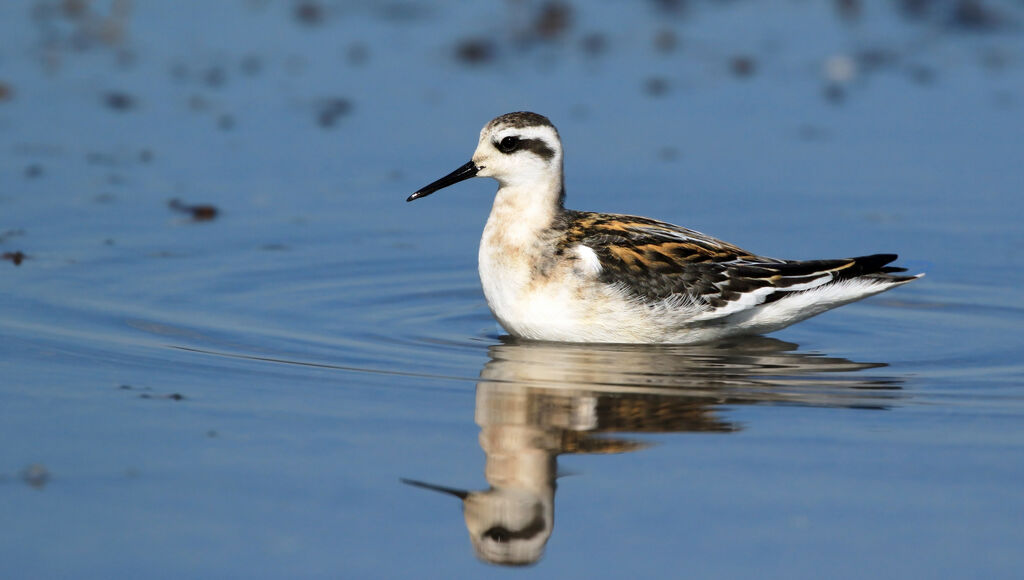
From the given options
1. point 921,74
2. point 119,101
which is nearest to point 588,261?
point 119,101

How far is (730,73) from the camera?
1689 centimetres

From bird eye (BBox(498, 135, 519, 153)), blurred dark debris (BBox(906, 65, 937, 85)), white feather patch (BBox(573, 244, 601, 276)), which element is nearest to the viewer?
white feather patch (BBox(573, 244, 601, 276))

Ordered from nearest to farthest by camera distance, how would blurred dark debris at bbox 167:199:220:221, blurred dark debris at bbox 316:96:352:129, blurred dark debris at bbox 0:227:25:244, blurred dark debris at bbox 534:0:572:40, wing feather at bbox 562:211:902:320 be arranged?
wing feather at bbox 562:211:902:320 → blurred dark debris at bbox 0:227:25:244 → blurred dark debris at bbox 167:199:220:221 → blurred dark debris at bbox 316:96:352:129 → blurred dark debris at bbox 534:0:572:40

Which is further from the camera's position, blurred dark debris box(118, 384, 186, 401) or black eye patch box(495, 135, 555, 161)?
black eye patch box(495, 135, 555, 161)

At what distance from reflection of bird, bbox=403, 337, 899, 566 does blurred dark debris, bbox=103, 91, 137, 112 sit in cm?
682

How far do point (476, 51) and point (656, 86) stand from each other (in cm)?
228

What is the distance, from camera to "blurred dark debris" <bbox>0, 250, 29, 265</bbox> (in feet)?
37.5

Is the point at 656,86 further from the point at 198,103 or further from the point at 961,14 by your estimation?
the point at 961,14

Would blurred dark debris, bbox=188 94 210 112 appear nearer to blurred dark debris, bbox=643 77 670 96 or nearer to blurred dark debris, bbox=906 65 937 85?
blurred dark debris, bbox=643 77 670 96

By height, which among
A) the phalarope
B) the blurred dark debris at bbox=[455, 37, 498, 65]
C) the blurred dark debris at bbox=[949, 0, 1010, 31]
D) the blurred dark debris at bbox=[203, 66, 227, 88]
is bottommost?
the phalarope

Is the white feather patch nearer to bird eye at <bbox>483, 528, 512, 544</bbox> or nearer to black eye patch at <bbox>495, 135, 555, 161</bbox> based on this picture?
black eye patch at <bbox>495, 135, 555, 161</bbox>

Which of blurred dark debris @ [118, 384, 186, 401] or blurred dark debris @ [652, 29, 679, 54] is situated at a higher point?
blurred dark debris @ [652, 29, 679, 54]

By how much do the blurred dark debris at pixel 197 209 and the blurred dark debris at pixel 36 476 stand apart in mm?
5587


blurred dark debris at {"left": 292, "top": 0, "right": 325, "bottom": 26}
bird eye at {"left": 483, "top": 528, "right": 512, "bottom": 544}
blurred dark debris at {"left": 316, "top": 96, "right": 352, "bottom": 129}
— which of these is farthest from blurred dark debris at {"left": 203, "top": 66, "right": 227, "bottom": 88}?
bird eye at {"left": 483, "top": 528, "right": 512, "bottom": 544}
